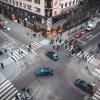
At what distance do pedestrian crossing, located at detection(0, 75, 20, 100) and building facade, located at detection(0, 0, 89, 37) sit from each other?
961 inches

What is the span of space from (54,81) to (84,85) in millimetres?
7219

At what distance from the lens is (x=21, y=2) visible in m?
66.3

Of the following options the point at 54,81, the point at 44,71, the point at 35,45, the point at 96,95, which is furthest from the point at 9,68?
the point at 96,95

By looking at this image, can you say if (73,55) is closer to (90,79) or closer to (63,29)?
(90,79)

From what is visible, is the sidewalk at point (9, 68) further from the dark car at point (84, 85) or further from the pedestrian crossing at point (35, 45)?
the dark car at point (84, 85)

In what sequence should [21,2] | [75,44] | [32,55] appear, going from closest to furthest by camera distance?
[32,55], [75,44], [21,2]

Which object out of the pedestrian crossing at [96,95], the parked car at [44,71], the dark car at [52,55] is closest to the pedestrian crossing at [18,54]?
the dark car at [52,55]

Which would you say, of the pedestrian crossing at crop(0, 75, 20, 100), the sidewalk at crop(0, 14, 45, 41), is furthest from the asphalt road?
the sidewalk at crop(0, 14, 45, 41)

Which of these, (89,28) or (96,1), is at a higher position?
(96,1)

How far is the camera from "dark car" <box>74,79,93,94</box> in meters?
41.6

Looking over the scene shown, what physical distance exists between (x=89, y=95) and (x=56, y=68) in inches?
466

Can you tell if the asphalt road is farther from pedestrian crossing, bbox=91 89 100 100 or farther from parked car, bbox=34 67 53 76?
pedestrian crossing, bbox=91 89 100 100

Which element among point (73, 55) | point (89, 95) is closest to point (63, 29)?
point (73, 55)

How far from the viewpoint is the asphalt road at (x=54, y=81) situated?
41250 millimetres
